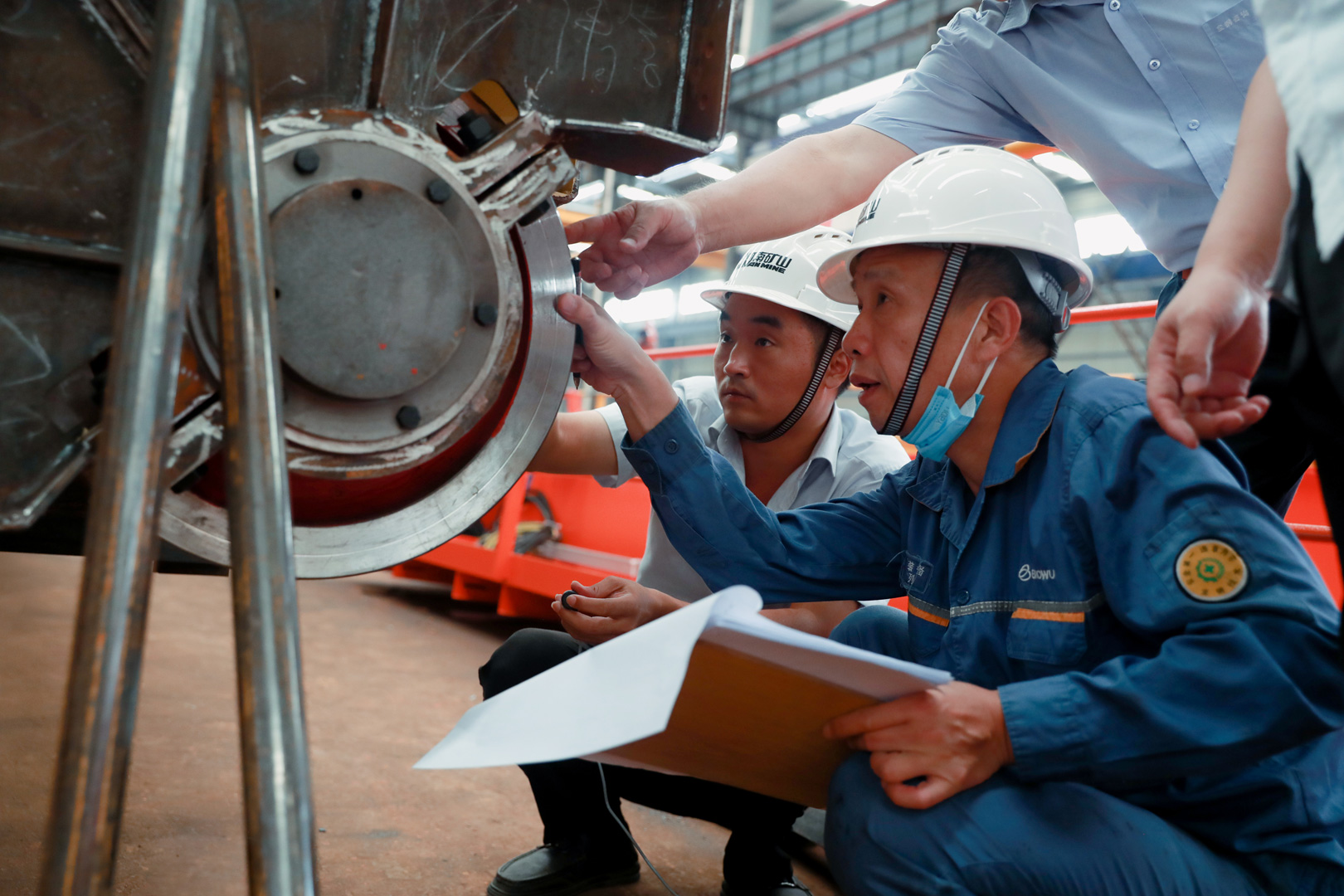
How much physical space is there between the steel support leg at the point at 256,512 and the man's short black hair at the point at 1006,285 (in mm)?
894

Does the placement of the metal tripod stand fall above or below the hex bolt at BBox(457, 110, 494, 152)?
below

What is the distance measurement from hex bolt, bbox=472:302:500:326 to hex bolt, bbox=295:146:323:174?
0.19m

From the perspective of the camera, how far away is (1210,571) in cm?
92

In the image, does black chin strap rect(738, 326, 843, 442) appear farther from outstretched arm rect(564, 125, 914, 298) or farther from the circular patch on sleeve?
the circular patch on sleeve

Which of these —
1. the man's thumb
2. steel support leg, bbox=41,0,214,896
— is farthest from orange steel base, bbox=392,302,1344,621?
steel support leg, bbox=41,0,214,896

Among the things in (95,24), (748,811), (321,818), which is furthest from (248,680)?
(321,818)

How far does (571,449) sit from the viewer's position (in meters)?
1.95

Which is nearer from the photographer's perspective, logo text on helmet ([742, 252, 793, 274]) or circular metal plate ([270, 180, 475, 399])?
circular metal plate ([270, 180, 475, 399])

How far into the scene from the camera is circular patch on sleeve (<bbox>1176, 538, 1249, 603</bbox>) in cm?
91

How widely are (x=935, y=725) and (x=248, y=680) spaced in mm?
637

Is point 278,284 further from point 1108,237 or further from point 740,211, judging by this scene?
point 1108,237

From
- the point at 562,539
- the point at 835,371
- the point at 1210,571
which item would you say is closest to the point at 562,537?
the point at 562,539

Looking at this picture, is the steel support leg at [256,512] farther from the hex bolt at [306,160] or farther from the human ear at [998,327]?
the human ear at [998,327]

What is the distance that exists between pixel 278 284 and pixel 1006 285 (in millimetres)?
917
